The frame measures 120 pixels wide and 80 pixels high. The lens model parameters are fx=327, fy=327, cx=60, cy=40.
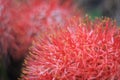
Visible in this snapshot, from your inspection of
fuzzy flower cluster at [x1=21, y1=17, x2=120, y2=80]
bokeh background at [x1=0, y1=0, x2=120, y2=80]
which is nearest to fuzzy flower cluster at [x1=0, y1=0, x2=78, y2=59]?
bokeh background at [x1=0, y1=0, x2=120, y2=80]

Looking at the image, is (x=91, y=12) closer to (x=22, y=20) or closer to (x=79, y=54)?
(x=22, y=20)

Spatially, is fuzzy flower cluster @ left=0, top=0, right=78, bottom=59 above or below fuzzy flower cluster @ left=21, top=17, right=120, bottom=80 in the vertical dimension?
above

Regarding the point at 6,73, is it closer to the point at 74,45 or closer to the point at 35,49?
the point at 35,49

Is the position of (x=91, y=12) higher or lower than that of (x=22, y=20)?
higher

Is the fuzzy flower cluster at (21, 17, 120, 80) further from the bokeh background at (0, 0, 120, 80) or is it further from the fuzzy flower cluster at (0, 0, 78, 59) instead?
the fuzzy flower cluster at (0, 0, 78, 59)

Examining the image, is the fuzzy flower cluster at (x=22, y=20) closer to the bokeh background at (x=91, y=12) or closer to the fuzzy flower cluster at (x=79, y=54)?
the bokeh background at (x=91, y=12)

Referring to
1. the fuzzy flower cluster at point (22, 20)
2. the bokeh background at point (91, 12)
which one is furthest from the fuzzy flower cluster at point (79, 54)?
the fuzzy flower cluster at point (22, 20)

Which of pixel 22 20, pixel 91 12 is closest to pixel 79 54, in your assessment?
pixel 22 20

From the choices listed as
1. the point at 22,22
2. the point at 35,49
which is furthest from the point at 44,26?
the point at 35,49
